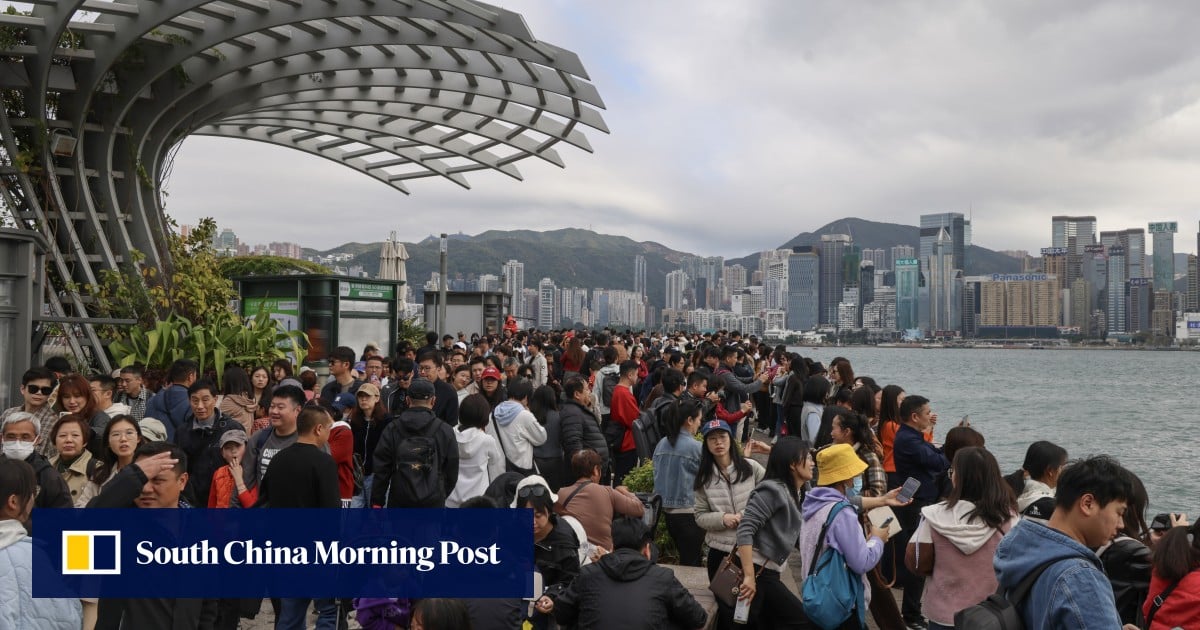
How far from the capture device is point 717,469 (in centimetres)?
546

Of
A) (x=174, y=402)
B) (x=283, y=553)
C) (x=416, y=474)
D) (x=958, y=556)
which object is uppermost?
(x=174, y=402)

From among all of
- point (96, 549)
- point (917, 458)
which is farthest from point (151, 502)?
point (917, 458)

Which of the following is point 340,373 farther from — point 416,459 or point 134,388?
point 416,459

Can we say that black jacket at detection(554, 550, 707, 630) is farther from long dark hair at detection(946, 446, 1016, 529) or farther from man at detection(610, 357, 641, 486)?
man at detection(610, 357, 641, 486)

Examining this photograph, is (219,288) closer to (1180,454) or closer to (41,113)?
→ (41,113)

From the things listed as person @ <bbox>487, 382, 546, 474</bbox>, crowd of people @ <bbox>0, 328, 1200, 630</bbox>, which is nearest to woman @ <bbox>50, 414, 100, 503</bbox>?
crowd of people @ <bbox>0, 328, 1200, 630</bbox>

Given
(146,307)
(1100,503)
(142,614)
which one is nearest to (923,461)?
(1100,503)

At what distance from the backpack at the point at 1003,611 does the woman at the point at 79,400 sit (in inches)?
206

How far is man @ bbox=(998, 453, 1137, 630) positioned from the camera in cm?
263

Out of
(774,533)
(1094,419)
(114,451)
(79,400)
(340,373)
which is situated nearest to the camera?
(774,533)

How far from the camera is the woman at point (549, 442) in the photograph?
7578 millimetres

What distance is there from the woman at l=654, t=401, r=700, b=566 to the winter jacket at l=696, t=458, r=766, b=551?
62 cm

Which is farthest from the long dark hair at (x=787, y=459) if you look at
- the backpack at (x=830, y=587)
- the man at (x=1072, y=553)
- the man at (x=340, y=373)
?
the man at (x=340, y=373)

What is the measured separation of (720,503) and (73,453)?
3626 mm
